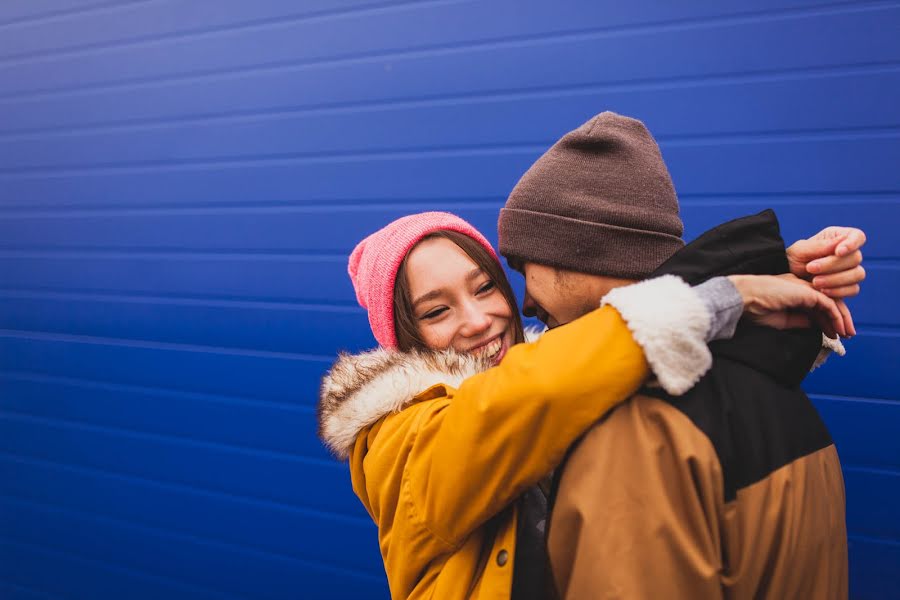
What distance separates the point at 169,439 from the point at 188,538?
54 centimetres

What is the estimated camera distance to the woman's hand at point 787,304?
3.79ft

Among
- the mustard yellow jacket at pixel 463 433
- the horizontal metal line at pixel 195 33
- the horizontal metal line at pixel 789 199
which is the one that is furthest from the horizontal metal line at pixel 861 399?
the horizontal metal line at pixel 195 33

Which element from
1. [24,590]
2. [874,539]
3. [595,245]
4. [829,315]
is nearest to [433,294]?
[595,245]

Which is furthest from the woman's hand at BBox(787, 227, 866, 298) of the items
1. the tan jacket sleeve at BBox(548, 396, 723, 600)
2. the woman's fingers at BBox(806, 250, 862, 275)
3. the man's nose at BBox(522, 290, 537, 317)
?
the man's nose at BBox(522, 290, 537, 317)

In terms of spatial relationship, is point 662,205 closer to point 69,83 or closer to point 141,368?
point 141,368

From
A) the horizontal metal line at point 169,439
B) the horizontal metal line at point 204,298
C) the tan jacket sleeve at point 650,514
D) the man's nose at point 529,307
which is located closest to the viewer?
the tan jacket sleeve at point 650,514

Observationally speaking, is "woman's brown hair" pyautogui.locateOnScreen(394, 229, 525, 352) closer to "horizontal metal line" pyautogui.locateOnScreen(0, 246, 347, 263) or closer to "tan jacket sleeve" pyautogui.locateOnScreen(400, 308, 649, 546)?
"tan jacket sleeve" pyautogui.locateOnScreen(400, 308, 649, 546)

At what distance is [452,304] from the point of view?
1775 mm

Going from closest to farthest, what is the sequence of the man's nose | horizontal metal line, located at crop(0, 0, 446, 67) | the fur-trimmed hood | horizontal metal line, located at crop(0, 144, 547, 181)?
the fur-trimmed hood → the man's nose → horizontal metal line, located at crop(0, 144, 547, 181) → horizontal metal line, located at crop(0, 0, 446, 67)

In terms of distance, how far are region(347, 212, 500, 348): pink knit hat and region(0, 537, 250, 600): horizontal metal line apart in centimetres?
236

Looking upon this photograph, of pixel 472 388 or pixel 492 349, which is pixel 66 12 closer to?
pixel 492 349

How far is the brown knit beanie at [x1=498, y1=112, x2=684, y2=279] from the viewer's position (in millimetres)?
1396

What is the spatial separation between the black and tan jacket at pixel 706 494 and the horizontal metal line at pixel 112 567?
2941 millimetres

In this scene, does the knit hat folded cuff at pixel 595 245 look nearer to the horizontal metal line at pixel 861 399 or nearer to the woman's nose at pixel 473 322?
the woman's nose at pixel 473 322
